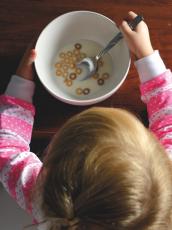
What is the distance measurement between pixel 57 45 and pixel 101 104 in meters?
0.16

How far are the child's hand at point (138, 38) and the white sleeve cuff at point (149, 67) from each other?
0.05 feet

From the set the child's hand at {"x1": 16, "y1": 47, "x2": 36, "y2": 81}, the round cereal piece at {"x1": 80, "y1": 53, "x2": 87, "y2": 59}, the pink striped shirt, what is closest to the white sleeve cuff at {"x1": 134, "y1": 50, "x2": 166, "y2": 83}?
the pink striped shirt

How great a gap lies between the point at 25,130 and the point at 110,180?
305mm

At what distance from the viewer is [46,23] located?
2.86 feet

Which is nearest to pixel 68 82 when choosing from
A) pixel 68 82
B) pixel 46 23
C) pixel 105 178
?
pixel 68 82

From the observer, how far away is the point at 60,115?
835 millimetres

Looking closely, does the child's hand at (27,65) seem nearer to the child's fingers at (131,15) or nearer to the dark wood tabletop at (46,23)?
Answer: the dark wood tabletop at (46,23)

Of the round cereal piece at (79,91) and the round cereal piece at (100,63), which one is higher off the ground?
the round cereal piece at (100,63)

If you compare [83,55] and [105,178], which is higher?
[83,55]

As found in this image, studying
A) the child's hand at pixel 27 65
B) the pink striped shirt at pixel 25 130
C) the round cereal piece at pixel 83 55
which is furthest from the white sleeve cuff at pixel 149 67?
the child's hand at pixel 27 65

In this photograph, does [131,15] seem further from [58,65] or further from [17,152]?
[17,152]

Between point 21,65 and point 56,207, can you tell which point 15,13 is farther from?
point 56,207

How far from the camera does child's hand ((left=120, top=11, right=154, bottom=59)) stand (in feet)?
2.78

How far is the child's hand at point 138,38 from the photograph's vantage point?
85 cm
